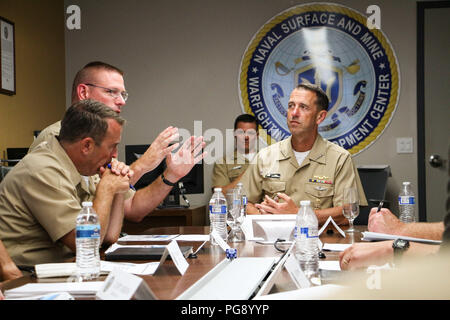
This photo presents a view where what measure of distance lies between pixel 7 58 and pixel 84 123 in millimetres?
2398

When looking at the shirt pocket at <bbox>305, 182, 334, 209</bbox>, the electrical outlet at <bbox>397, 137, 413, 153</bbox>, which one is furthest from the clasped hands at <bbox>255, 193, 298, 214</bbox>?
the electrical outlet at <bbox>397, 137, 413, 153</bbox>

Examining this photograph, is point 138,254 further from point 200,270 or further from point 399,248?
point 399,248

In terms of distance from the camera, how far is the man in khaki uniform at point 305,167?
296 centimetres

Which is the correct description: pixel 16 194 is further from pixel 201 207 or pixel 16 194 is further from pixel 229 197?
pixel 201 207

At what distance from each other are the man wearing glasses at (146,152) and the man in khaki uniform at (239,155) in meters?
1.82

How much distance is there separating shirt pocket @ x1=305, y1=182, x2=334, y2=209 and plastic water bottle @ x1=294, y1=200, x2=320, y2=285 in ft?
4.32

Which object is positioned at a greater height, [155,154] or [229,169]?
[155,154]

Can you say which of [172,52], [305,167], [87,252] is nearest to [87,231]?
[87,252]

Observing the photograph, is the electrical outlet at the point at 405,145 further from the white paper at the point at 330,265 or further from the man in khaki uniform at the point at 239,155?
the white paper at the point at 330,265

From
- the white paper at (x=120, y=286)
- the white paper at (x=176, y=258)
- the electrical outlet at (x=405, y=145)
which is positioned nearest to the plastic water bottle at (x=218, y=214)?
the white paper at (x=176, y=258)

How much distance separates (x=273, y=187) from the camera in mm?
3014

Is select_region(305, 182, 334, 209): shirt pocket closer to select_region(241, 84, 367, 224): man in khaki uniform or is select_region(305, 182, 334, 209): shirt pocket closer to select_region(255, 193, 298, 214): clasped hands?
select_region(241, 84, 367, 224): man in khaki uniform
